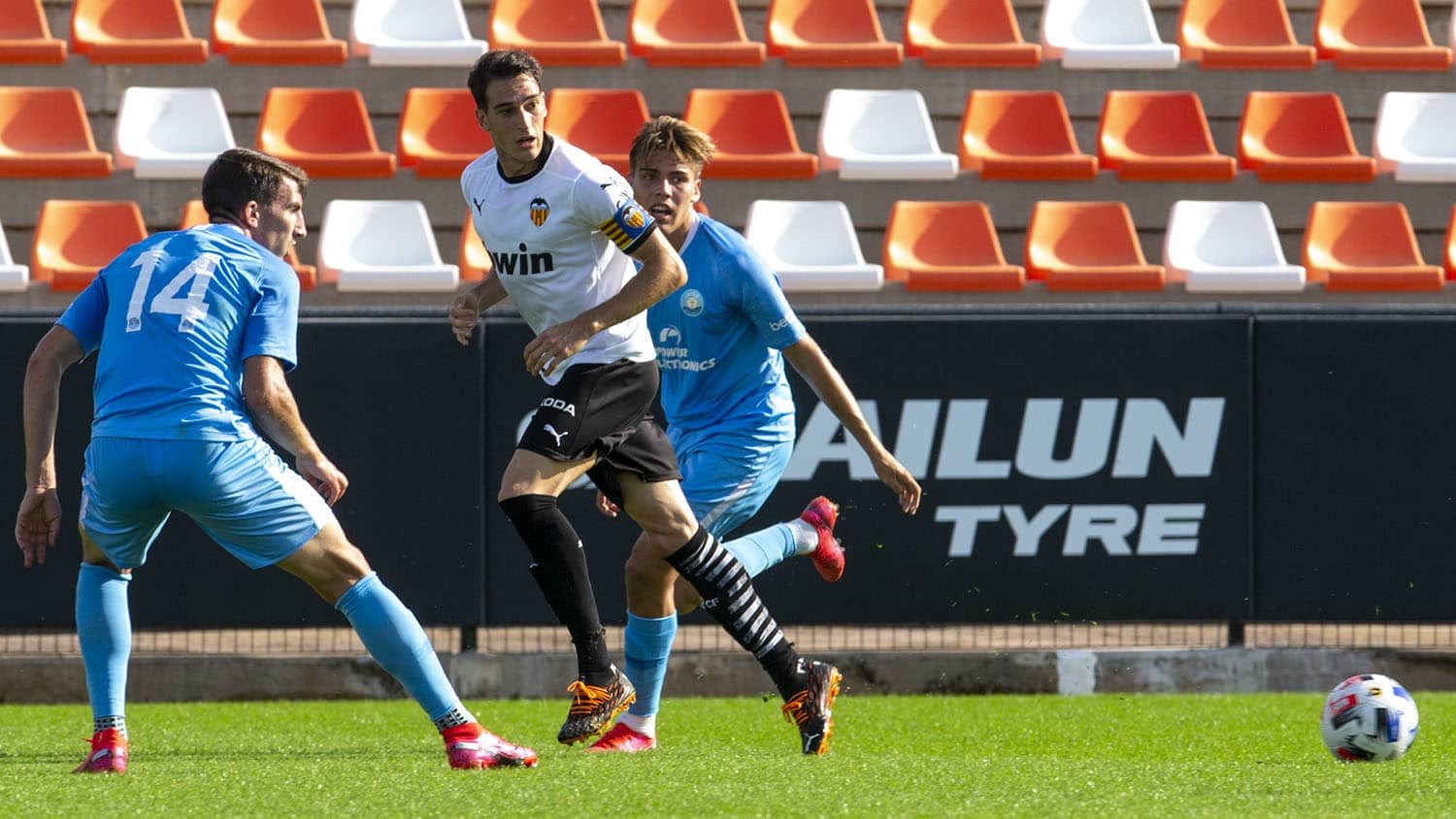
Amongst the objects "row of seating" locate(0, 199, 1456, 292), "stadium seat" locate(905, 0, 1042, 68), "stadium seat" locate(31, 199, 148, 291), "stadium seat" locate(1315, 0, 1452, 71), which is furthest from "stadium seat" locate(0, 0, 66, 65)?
"stadium seat" locate(1315, 0, 1452, 71)

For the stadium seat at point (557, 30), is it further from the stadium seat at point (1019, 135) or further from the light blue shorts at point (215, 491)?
the light blue shorts at point (215, 491)

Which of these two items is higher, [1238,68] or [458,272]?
[1238,68]

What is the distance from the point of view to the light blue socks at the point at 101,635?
519 centimetres

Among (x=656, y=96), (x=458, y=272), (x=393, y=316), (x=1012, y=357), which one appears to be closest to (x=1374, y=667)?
(x=1012, y=357)

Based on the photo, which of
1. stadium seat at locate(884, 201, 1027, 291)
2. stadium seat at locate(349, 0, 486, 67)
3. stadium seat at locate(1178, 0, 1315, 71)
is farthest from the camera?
stadium seat at locate(1178, 0, 1315, 71)

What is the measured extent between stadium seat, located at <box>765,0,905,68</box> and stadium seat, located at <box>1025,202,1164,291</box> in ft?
5.18

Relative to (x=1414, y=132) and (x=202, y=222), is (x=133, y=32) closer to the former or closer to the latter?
(x=202, y=222)

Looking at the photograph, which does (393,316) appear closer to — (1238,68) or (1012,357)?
(1012,357)

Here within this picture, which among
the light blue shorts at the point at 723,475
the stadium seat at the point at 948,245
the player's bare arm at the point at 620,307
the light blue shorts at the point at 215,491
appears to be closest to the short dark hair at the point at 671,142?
the player's bare arm at the point at 620,307

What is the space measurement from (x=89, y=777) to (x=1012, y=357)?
14.5ft

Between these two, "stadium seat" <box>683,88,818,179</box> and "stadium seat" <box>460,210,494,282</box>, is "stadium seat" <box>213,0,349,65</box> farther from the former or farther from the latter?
"stadium seat" <box>683,88,818,179</box>

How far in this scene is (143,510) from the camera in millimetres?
4965

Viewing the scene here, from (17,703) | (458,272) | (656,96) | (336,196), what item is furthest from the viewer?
(656,96)

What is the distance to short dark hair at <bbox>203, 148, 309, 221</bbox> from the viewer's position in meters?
5.08
